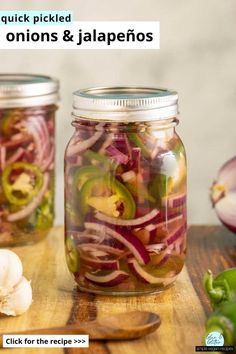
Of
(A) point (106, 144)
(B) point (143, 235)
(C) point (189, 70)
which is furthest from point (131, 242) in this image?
(C) point (189, 70)

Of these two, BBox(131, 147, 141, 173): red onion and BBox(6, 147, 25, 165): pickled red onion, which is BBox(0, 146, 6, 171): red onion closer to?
BBox(6, 147, 25, 165): pickled red onion

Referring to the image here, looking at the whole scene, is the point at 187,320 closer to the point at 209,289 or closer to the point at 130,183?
the point at 209,289

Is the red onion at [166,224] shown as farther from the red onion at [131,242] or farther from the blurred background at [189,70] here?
the blurred background at [189,70]

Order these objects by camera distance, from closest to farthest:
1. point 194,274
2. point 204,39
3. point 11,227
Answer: point 194,274, point 11,227, point 204,39

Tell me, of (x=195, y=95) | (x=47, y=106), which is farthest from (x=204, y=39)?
(x=47, y=106)

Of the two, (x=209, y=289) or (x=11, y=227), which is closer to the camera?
(x=209, y=289)

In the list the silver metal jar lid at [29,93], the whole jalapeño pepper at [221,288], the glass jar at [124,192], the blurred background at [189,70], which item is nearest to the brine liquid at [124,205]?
the glass jar at [124,192]
